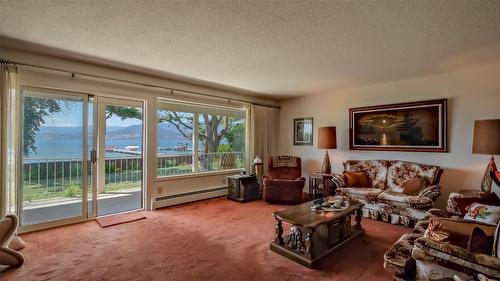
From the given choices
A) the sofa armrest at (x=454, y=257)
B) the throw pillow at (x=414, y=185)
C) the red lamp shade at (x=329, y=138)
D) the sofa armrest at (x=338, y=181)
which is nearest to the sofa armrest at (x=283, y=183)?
the sofa armrest at (x=338, y=181)

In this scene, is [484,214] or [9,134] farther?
[9,134]

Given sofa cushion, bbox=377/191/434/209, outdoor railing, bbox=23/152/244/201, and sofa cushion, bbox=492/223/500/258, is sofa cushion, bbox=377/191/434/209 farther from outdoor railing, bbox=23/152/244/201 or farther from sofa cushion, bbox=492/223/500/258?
outdoor railing, bbox=23/152/244/201

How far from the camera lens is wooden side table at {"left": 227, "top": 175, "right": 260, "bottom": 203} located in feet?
15.8

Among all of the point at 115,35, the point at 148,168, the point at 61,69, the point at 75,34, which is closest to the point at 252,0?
the point at 115,35

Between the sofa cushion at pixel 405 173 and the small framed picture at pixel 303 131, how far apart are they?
189cm

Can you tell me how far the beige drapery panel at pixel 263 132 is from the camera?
5.59 m

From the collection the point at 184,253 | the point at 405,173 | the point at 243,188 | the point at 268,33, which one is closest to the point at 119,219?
the point at 184,253

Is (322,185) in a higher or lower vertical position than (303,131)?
lower

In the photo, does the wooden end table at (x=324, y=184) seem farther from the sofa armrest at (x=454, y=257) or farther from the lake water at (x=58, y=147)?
the lake water at (x=58, y=147)

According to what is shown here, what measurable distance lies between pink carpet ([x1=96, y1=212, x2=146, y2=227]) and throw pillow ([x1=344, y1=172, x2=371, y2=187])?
3505 mm

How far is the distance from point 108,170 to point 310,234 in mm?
4101

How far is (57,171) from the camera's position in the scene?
11.1 ft

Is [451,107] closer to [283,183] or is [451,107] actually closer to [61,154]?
[283,183]

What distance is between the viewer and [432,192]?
333 centimetres
